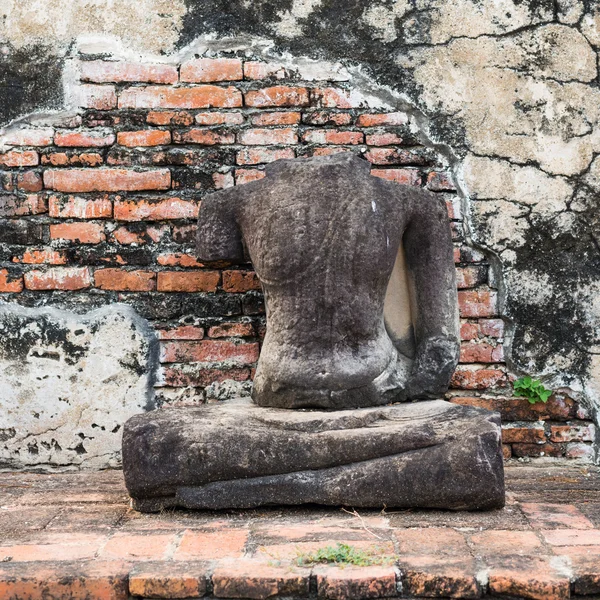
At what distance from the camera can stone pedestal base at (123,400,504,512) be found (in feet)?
10.4

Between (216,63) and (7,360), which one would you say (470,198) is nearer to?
Result: (216,63)

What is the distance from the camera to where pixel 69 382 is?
4160 mm

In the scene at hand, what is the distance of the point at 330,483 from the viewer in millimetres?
3227

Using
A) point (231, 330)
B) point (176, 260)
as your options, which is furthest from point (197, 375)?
point (176, 260)

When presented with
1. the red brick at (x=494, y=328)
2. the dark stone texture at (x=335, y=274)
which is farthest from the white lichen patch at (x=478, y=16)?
the red brick at (x=494, y=328)

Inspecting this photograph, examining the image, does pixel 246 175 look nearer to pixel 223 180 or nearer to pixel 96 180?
pixel 223 180

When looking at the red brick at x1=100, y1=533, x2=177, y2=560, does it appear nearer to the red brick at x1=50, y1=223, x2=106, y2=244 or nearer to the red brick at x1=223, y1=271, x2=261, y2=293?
the red brick at x1=223, y1=271, x2=261, y2=293

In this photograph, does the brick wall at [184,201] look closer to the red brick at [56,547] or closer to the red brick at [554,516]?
the red brick at [554,516]

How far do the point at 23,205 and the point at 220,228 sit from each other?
102 cm

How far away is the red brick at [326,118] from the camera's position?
4.21 m

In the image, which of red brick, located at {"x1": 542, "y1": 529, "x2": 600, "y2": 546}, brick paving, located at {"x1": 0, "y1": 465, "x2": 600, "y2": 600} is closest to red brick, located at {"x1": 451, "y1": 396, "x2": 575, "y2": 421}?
brick paving, located at {"x1": 0, "y1": 465, "x2": 600, "y2": 600}

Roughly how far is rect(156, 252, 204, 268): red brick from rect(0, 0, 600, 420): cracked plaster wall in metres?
0.86

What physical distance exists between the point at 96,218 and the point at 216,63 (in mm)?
893

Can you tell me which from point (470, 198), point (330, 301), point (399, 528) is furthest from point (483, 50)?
point (399, 528)
